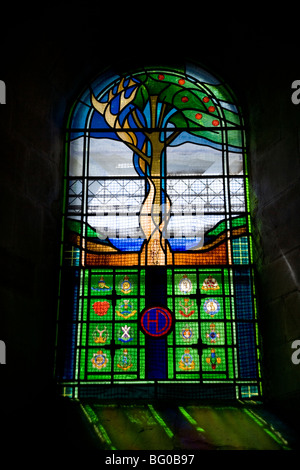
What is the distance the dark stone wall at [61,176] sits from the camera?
12.8 ft

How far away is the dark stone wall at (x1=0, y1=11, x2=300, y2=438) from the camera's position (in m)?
3.91

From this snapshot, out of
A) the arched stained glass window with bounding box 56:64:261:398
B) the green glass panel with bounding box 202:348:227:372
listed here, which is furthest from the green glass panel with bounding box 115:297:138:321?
the green glass panel with bounding box 202:348:227:372

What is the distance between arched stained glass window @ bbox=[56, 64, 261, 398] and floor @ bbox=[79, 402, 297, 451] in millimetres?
163

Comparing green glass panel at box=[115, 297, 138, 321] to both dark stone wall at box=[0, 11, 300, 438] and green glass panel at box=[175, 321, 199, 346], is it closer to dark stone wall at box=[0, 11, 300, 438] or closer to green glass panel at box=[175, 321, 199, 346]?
green glass panel at box=[175, 321, 199, 346]

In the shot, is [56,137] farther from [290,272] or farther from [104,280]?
[290,272]

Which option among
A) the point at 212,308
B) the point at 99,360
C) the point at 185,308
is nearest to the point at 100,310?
the point at 99,360

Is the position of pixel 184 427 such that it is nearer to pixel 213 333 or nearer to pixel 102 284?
pixel 213 333

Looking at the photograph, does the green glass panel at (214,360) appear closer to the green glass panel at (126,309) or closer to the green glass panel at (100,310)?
the green glass panel at (126,309)

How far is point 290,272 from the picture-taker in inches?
158

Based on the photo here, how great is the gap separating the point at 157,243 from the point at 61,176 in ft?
3.07

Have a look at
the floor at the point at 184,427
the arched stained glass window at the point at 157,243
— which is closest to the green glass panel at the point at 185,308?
the arched stained glass window at the point at 157,243

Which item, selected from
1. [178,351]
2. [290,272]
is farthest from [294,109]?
[178,351]

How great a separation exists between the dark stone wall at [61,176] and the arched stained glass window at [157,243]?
Result: 13 centimetres
